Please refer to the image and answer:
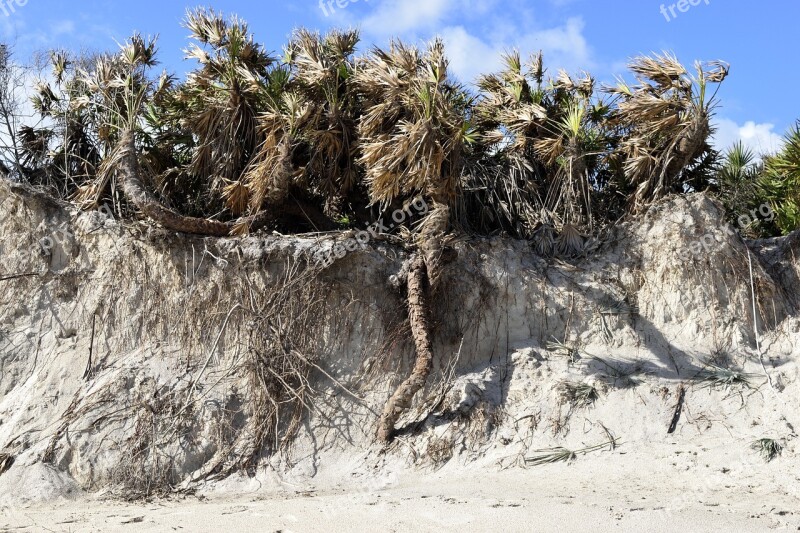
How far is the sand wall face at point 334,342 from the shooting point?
9.62m

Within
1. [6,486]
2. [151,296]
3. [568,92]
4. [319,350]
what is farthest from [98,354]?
[568,92]

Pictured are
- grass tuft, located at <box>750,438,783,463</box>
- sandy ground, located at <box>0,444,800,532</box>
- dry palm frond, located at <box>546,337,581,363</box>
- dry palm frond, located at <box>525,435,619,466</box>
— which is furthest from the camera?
dry palm frond, located at <box>546,337,581,363</box>

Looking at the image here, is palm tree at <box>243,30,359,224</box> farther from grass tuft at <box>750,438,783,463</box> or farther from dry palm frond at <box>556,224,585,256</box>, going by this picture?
grass tuft at <box>750,438,783,463</box>

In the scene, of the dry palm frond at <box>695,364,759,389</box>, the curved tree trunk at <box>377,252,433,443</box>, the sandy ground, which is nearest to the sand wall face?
the dry palm frond at <box>695,364,759,389</box>

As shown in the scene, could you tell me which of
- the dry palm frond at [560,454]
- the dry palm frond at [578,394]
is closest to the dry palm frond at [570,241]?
the dry palm frond at [578,394]

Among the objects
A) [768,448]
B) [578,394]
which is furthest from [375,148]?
[768,448]

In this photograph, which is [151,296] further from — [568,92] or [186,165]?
[568,92]

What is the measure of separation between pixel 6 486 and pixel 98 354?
202 cm

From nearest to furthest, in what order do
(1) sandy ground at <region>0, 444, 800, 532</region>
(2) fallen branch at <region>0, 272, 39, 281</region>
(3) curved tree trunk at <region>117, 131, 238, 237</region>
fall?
(1) sandy ground at <region>0, 444, 800, 532</region>, (3) curved tree trunk at <region>117, 131, 238, 237</region>, (2) fallen branch at <region>0, 272, 39, 281</region>

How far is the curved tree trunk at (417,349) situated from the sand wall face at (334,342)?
0.26 m

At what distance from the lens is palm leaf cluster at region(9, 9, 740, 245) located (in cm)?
1053

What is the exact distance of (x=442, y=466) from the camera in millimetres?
9250

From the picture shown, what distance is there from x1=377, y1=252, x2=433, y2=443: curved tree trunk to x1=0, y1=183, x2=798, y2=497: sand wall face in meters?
0.26

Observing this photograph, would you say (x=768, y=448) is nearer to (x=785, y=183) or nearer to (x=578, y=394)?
(x=578, y=394)
